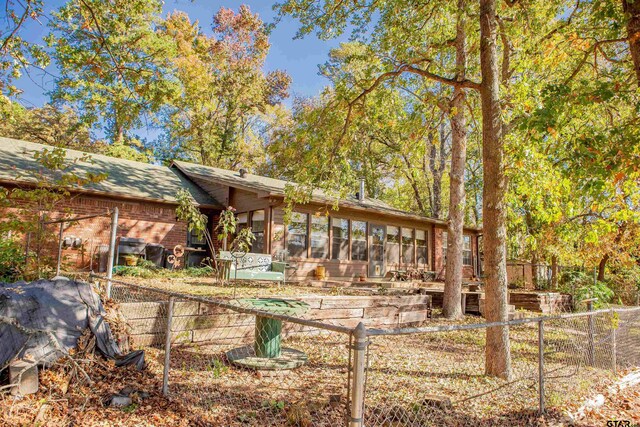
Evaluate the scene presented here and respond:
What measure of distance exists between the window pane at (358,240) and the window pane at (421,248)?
147 inches

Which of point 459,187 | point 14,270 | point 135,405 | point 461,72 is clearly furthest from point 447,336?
point 14,270

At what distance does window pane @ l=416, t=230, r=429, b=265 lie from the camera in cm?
2064

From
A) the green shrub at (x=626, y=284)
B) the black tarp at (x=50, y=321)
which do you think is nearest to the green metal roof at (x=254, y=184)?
the green shrub at (x=626, y=284)

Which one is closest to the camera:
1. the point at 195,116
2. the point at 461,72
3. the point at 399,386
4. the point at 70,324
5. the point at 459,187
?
the point at 70,324

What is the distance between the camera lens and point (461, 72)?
7.11m

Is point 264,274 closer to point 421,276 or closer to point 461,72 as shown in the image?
point 461,72

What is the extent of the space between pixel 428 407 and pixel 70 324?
3951 millimetres

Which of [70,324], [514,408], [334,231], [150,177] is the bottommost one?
[514,408]

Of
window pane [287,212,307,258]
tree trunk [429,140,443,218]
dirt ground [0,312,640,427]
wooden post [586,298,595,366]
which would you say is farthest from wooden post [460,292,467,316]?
tree trunk [429,140,443,218]

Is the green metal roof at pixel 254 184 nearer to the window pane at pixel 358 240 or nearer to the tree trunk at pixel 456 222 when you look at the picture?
the window pane at pixel 358 240

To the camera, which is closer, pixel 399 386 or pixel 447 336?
pixel 399 386

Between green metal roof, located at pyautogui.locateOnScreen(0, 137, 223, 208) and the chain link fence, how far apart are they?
7322mm

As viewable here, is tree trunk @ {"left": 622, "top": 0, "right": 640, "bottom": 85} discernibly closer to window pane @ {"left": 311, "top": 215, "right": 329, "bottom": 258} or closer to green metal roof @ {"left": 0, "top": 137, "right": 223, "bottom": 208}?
green metal roof @ {"left": 0, "top": 137, "right": 223, "bottom": 208}

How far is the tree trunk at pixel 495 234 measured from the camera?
5.61m
